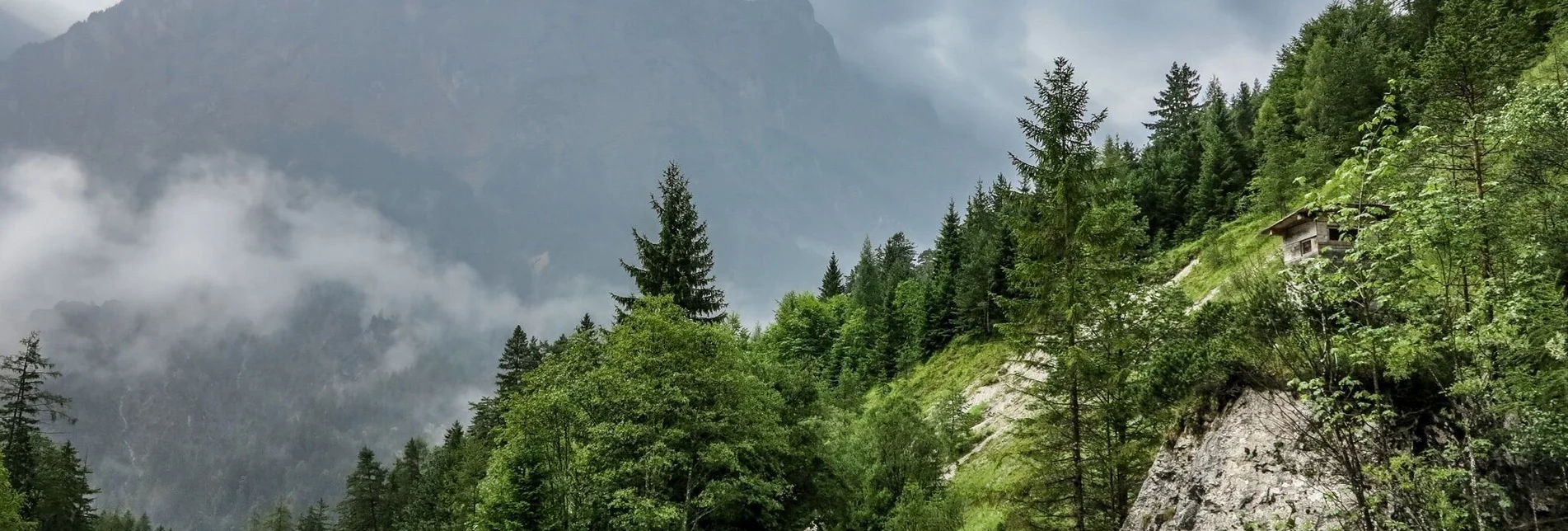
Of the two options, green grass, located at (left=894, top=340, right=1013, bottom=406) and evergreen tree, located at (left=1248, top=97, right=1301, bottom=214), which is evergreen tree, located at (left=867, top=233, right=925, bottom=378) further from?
evergreen tree, located at (left=1248, top=97, right=1301, bottom=214)

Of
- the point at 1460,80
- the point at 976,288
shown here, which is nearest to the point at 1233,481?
the point at 1460,80

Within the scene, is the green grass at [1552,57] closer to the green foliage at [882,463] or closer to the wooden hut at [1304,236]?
the wooden hut at [1304,236]

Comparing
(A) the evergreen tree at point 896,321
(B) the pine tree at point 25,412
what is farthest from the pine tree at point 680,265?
(B) the pine tree at point 25,412

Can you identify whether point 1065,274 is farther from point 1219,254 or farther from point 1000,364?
point 1000,364

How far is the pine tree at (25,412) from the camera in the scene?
152ft

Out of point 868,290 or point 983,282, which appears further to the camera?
point 868,290

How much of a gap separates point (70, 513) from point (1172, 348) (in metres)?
70.7

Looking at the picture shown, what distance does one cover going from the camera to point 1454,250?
276 inches

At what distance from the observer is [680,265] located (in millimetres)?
35438

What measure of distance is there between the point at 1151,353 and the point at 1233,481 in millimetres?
5127

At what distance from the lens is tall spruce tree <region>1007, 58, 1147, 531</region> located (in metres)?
16.9

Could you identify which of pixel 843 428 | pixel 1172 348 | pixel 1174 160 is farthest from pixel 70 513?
pixel 1174 160

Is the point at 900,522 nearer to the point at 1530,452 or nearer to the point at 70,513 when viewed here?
the point at 1530,452

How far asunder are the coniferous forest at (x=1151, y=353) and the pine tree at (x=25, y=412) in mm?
255
